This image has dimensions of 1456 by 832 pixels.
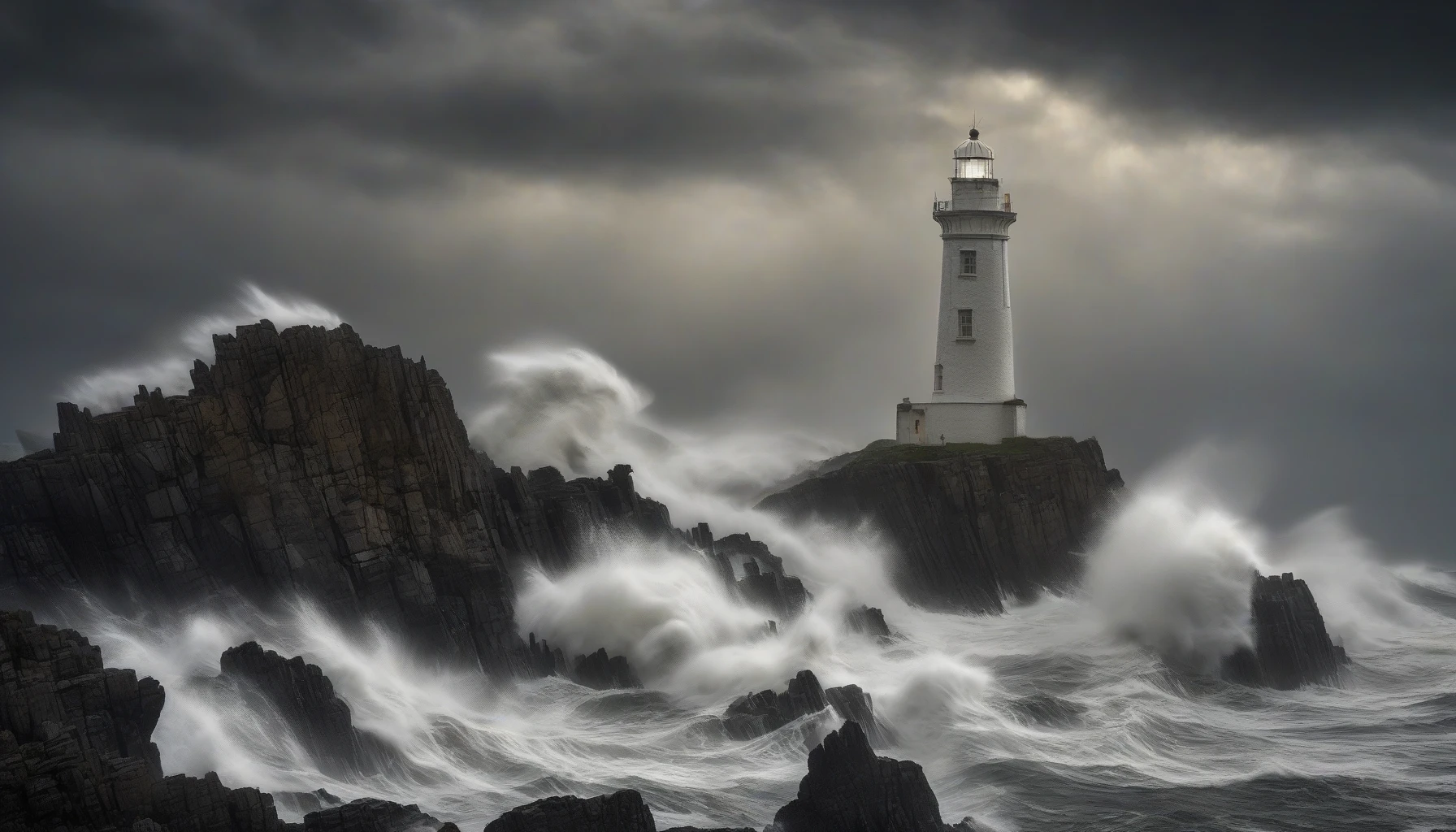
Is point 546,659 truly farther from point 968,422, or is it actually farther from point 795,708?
point 968,422

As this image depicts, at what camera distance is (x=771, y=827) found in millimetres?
25516

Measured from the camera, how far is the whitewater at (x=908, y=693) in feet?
94.9

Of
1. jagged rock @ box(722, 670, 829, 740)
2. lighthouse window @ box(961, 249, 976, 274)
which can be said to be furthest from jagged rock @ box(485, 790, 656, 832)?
lighthouse window @ box(961, 249, 976, 274)

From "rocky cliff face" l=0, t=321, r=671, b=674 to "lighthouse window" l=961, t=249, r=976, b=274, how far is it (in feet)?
76.8

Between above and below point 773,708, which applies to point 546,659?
above

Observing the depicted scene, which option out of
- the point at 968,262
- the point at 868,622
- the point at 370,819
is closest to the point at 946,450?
the point at 968,262

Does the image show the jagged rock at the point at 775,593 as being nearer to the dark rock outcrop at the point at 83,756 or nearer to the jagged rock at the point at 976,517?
the jagged rock at the point at 976,517

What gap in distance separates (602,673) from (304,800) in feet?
38.9

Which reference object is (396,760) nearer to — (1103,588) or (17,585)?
(17,585)

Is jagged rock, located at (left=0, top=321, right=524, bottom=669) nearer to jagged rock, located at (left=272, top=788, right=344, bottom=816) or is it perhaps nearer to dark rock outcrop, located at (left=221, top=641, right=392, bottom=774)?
dark rock outcrop, located at (left=221, top=641, right=392, bottom=774)

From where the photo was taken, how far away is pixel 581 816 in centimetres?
2350

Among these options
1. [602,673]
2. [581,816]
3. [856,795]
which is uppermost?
[602,673]

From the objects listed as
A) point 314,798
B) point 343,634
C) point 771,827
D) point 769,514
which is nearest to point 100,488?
point 343,634

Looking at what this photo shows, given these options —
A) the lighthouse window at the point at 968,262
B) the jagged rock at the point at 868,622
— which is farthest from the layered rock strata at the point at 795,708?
the lighthouse window at the point at 968,262
